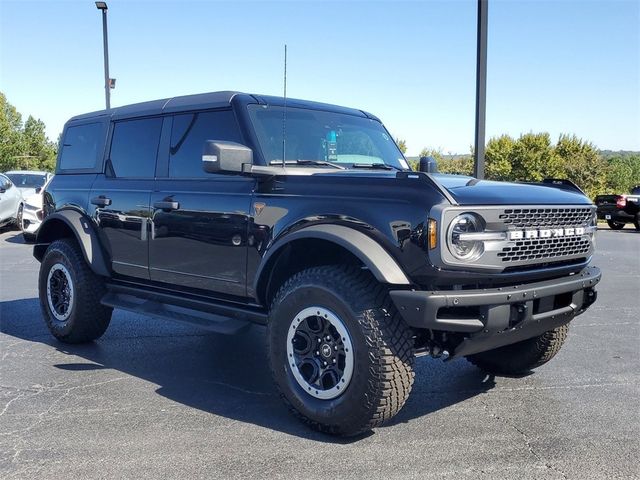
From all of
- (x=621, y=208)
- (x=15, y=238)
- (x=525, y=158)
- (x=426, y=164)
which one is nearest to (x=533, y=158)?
(x=525, y=158)

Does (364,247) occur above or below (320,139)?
below

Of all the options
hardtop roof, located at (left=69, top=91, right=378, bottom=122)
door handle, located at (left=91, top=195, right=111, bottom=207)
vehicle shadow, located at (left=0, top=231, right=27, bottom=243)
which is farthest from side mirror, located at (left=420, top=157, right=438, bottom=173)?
vehicle shadow, located at (left=0, top=231, right=27, bottom=243)

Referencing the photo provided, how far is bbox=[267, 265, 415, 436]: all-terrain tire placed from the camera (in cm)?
340

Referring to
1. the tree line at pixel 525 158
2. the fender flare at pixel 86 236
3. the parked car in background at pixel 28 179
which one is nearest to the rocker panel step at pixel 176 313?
the fender flare at pixel 86 236

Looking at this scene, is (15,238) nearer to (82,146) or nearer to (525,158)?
(82,146)

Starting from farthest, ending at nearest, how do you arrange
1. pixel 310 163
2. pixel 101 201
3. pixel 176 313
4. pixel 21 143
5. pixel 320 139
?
pixel 21 143, pixel 101 201, pixel 176 313, pixel 320 139, pixel 310 163

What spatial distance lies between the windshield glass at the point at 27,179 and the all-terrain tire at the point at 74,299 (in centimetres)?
1351

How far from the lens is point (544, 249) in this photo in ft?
12.1

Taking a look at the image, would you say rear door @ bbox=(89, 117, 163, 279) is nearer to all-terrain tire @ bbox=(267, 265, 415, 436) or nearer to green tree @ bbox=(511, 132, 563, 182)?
all-terrain tire @ bbox=(267, 265, 415, 436)

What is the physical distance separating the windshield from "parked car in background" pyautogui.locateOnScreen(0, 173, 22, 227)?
42.9 ft

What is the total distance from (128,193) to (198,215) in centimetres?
99

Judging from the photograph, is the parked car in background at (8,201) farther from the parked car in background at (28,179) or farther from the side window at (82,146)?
the side window at (82,146)

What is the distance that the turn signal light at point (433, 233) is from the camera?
128 inches

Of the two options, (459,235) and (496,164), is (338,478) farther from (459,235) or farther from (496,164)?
(496,164)
